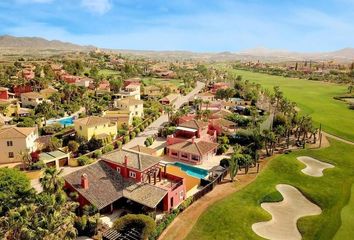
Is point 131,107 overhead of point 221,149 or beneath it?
overhead

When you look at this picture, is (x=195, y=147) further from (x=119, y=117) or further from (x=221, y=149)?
(x=119, y=117)

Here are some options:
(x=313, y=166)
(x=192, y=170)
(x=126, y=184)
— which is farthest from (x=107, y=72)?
(x=126, y=184)

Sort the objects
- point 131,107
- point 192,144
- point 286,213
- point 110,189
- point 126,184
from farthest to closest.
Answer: point 131,107
point 192,144
point 286,213
point 126,184
point 110,189

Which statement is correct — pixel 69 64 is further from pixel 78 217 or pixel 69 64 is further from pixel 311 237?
pixel 311 237

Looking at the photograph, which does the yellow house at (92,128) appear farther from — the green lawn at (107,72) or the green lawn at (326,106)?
the green lawn at (107,72)

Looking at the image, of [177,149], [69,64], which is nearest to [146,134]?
[177,149]
